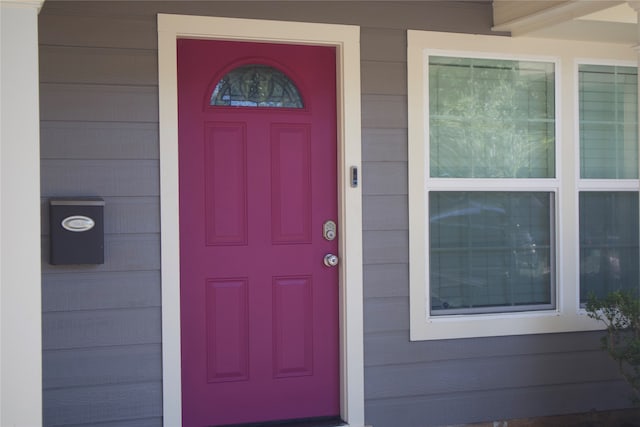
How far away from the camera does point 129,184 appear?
12.3 ft

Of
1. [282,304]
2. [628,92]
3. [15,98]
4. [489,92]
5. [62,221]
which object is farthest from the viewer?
[628,92]

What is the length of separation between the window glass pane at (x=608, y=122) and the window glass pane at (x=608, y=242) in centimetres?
16

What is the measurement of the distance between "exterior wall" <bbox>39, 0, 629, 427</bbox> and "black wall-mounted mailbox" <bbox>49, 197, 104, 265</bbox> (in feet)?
0.29

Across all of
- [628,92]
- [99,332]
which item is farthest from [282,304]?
[628,92]

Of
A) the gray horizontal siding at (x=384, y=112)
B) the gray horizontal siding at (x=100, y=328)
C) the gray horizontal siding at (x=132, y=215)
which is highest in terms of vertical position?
the gray horizontal siding at (x=384, y=112)

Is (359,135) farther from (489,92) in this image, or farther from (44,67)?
(44,67)

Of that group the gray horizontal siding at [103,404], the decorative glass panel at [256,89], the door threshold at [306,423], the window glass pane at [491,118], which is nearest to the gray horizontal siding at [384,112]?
the window glass pane at [491,118]

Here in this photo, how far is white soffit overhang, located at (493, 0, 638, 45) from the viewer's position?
3.88 metres

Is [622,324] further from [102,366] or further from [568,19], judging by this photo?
[102,366]

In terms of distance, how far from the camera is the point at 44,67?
3639mm

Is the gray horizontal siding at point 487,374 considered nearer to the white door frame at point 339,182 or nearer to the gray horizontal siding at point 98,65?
the white door frame at point 339,182

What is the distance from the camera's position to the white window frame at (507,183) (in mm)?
4191

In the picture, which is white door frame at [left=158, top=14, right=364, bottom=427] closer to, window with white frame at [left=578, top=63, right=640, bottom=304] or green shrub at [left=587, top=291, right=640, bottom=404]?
green shrub at [left=587, top=291, right=640, bottom=404]

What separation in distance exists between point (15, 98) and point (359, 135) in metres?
1.91
